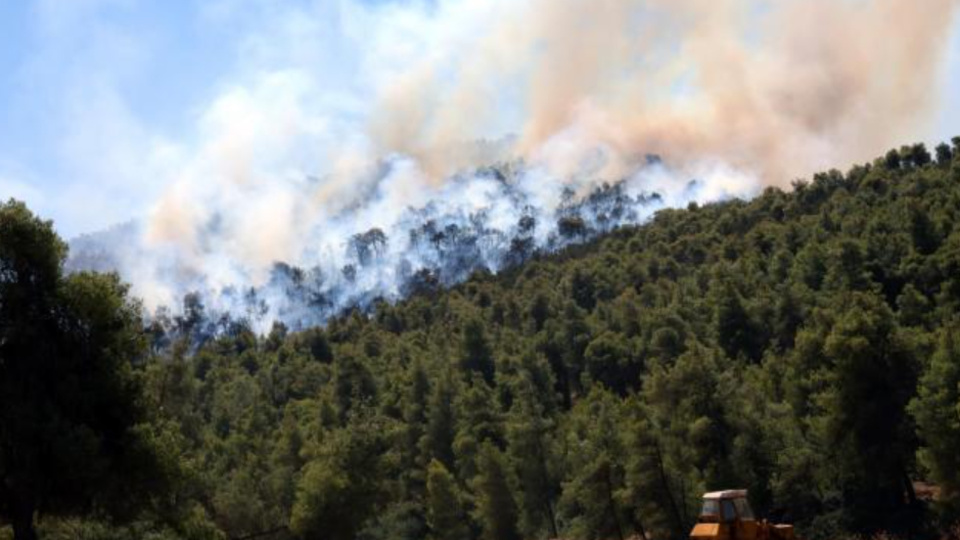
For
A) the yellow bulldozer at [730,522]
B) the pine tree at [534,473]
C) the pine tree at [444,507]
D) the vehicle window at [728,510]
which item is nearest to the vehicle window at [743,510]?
the yellow bulldozer at [730,522]

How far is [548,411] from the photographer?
107000mm

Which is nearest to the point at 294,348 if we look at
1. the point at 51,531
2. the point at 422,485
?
the point at 422,485

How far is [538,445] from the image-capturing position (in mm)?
81312

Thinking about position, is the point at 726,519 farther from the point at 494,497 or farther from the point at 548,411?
the point at 548,411

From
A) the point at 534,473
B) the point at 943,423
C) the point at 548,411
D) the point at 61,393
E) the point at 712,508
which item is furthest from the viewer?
the point at 548,411

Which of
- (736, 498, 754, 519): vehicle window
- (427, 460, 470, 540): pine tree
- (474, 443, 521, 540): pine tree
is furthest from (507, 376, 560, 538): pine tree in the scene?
(736, 498, 754, 519): vehicle window

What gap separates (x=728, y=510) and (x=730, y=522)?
45 cm

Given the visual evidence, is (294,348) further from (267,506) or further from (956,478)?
(956,478)

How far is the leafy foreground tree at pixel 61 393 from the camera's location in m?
28.5

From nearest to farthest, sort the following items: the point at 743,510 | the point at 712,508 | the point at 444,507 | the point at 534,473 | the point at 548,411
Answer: the point at 712,508 → the point at 743,510 → the point at 444,507 → the point at 534,473 → the point at 548,411

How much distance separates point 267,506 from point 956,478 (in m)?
50.6

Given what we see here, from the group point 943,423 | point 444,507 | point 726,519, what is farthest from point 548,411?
point 726,519

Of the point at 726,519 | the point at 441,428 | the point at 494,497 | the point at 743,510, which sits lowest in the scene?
the point at 726,519

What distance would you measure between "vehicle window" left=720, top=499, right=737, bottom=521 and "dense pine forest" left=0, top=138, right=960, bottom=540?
62.9 feet
